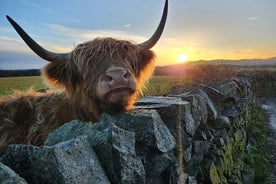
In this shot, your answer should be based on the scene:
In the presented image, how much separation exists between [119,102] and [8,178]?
2.05 meters

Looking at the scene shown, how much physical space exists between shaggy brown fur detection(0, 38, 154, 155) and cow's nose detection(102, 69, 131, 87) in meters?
0.28

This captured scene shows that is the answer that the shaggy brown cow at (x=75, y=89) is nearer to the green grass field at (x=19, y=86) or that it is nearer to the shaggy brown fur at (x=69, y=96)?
the shaggy brown fur at (x=69, y=96)

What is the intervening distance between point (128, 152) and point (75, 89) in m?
2.32

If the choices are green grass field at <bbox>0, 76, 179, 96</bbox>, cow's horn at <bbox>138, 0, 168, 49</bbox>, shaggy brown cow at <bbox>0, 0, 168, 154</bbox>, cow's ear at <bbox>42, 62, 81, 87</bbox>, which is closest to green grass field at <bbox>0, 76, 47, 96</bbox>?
green grass field at <bbox>0, 76, 179, 96</bbox>

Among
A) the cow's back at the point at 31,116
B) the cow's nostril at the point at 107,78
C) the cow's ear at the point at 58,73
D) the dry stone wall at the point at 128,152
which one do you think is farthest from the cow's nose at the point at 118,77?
the cow's ear at the point at 58,73

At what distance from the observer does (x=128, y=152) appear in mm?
1995

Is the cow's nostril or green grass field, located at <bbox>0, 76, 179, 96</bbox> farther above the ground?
the cow's nostril

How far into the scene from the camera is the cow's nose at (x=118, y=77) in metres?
3.23

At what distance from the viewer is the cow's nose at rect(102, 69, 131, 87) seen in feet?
10.6

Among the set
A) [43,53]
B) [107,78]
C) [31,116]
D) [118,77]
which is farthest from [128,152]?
[43,53]

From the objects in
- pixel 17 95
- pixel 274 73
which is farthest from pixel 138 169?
pixel 274 73

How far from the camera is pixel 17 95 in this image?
4.70 metres

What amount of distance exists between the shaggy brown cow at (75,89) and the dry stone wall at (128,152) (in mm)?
469

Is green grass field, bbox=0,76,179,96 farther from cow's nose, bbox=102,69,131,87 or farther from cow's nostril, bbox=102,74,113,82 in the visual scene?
cow's nose, bbox=102,69,131,87
